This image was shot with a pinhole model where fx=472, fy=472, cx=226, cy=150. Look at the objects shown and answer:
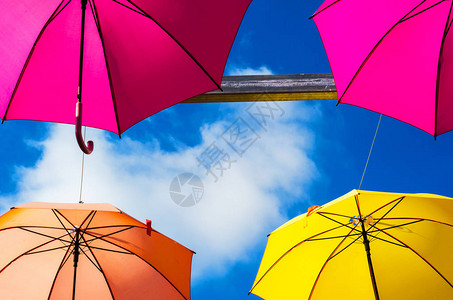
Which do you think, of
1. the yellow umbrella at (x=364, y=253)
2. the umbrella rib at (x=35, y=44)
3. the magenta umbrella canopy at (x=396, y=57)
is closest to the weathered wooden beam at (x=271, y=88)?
the magenta umbrella canopy at (x=396, y=57)

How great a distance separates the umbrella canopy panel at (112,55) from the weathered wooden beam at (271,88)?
0.96 meters

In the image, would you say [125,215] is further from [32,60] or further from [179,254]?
[32,60]

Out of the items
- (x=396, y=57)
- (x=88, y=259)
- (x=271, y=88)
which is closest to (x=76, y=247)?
(x=88, y=259)

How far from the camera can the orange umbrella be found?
2314 mm

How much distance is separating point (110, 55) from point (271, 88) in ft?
4.07

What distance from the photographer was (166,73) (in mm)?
Result: 1892

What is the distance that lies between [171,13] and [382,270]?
1.67 metres

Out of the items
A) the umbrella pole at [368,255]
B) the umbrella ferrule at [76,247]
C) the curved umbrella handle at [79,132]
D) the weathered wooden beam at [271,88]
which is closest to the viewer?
the curved umbrella handle at [79,132]

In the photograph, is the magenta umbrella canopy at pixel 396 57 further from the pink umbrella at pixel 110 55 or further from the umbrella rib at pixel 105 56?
the umbrella rib at pixel 105 56

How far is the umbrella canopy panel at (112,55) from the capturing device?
5.89 ft

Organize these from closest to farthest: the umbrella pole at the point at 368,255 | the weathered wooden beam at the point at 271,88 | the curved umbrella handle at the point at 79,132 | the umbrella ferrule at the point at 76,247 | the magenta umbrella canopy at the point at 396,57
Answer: the curved umbrella handle at the point at 79,132 < the magenta umbrella canopy at the point at 396,57 < the umbrella pole at the point at 368,255 < the umbrella ferrule at the point at 76,247 < the weathered wooden beam at the point at 271,88

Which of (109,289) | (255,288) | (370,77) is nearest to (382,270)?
(255,288)

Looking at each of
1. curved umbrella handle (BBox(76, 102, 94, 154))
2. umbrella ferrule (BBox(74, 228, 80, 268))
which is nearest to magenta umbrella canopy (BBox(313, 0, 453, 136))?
curved umbrella handle (BBox(76, 102, 94, 154))

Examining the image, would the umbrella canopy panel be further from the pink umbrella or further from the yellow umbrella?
the yellow umbrella
